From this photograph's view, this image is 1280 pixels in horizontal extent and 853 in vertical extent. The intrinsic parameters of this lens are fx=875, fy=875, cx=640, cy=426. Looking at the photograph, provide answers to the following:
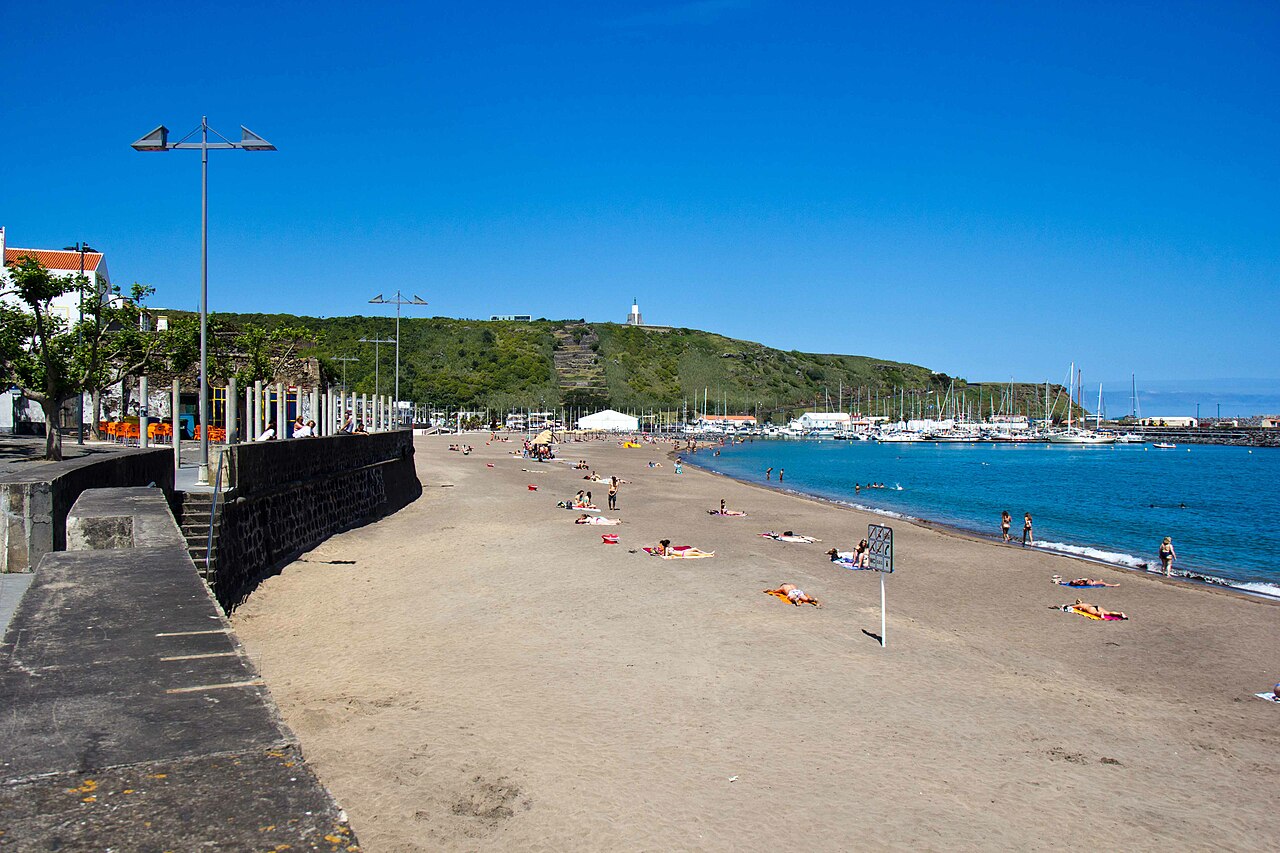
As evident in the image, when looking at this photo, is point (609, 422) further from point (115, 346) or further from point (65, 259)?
point (115, 346)

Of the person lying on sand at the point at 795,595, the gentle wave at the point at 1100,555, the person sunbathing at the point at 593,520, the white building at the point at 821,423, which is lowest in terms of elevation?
the gentle wave at the point at 1100,555

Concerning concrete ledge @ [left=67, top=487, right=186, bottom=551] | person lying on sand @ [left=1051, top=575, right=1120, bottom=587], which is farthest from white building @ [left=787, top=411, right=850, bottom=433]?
concrete ledge @ [left=67, top=487, right=186, bottom=551]

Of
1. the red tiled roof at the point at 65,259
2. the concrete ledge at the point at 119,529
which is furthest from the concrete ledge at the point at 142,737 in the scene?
the red tiled roof at the point at 65,259

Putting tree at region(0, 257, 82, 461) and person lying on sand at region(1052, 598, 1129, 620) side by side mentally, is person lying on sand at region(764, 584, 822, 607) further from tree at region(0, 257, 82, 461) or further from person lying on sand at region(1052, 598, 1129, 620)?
tree at region(0, 257, 82, 461)

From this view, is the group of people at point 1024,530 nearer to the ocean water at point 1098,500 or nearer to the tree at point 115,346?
the ocean water at point 1098,500

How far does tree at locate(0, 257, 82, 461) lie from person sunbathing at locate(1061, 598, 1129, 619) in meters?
20.0

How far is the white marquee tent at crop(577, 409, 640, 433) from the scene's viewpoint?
452 feet

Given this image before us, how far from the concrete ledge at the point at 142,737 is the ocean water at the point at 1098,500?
24.4 m

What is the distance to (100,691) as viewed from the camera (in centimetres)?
378

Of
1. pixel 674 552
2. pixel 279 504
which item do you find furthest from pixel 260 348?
pixel 674 552

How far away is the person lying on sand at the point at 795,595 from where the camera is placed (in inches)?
658

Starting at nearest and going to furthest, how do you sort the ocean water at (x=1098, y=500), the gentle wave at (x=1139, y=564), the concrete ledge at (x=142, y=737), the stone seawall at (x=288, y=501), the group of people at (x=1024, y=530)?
the concrete ledge at (x=142, y=737) → the stone seawall at (x=288, y=501) → the gentle wave at (x=1139, y=564) → the group of people at (x=1024, y=530) → the ocean water at (x=1098, y=500)

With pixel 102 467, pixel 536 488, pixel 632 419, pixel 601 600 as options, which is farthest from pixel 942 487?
pixel 632 419

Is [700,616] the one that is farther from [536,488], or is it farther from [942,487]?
[942,487]
